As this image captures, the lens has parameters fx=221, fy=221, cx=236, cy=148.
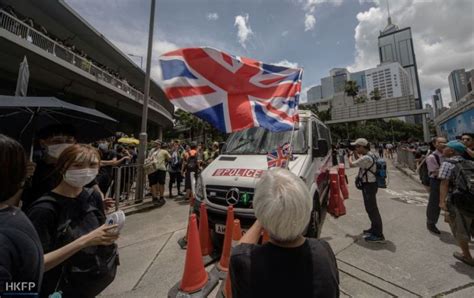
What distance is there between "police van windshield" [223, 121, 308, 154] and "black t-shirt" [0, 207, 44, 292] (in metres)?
3.41

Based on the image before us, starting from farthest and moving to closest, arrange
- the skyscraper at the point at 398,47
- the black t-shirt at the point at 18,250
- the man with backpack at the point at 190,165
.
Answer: the skyscraper at the point at 398,47, the man with backpack at the point at 190,165, the black t-shirt at the point at 18,250

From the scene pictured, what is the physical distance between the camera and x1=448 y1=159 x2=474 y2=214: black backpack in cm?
301

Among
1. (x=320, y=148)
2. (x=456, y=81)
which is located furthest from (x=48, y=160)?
(x=456, y=81)

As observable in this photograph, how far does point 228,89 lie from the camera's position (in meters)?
3.07

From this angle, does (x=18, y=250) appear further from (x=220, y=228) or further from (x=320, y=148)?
(x=320, y=148)

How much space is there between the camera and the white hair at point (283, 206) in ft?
3.72

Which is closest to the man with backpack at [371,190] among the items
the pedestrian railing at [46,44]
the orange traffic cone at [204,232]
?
the orange traffic cone at [204,232]

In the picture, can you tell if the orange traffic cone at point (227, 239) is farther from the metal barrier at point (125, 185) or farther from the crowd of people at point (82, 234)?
the metal barrier at point (125, 185)

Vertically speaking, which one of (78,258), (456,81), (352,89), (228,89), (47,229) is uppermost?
(456,81)

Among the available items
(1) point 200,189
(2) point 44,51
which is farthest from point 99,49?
(1) point 200,189

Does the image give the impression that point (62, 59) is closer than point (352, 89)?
Yes

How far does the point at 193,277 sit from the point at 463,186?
3.80 meters

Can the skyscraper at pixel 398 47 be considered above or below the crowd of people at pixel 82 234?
above

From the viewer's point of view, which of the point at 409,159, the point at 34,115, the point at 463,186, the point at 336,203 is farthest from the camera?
the point at 409,159
